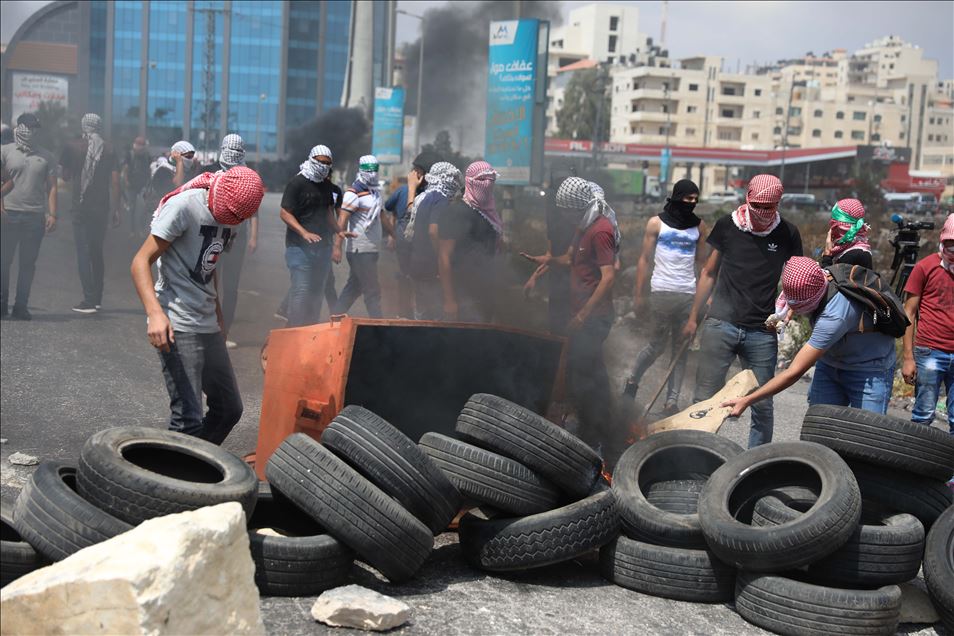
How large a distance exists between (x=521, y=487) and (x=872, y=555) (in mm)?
1501

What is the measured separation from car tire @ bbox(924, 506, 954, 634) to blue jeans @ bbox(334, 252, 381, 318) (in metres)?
5.89

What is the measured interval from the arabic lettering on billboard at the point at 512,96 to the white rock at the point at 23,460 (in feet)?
50.5

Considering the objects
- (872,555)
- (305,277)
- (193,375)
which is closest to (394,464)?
(193,375)

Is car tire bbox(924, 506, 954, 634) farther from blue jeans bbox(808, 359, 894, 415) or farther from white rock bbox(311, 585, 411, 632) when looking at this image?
white rock bbox(311, 585, 411, 632)

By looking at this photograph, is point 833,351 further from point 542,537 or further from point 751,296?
point 542,537

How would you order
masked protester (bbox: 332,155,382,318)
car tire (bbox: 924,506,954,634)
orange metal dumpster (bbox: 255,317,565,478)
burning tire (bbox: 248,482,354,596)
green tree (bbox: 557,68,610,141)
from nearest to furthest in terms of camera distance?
burning tire (bbox: 248,482,354,596)
car tire (bbox: 924,506,954,634)
orange metal dumpster (bbox: 255,317,565,478)
masked protester (bbox: 332,155,382,318)
green tree (bbox: 557,68,610,141)

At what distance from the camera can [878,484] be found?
15.1ft

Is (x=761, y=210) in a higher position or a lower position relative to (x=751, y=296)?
higher

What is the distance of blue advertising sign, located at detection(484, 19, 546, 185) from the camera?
21062 mm

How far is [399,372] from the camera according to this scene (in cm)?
530

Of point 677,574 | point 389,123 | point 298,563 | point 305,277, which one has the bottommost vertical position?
point 677,574

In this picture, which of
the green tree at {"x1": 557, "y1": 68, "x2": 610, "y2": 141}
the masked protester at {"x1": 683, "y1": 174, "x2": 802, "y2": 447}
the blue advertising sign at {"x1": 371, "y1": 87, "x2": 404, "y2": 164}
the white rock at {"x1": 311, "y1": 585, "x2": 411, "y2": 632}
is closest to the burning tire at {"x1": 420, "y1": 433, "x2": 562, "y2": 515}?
the white rock at {"x1": 311, "y1": 585, "x2": 411, "y2": 632}

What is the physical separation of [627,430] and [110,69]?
357 feet

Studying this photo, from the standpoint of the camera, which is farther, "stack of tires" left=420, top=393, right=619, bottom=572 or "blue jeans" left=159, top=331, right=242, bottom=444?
"blue jeans" left=159, top=331, right=242, bottom=444
